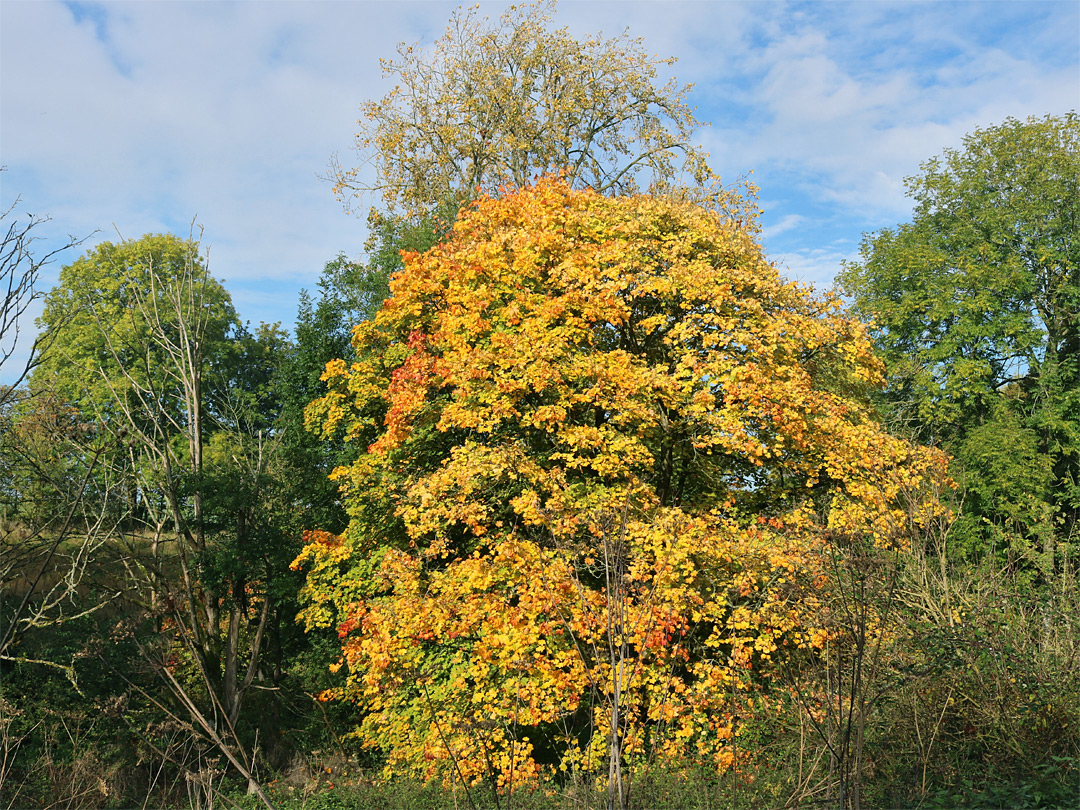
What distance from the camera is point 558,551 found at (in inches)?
381

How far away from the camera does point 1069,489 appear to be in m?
22.4

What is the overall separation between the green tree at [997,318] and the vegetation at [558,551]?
0.26 meters

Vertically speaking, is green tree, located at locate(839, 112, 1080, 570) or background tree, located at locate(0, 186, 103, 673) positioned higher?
green tree, located at locate(839, 112, 1080, 570)

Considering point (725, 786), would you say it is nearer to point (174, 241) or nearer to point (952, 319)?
point (952, 319)

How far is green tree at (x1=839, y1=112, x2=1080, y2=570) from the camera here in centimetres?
2247

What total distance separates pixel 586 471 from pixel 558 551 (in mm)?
4377

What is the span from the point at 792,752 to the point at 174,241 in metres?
29.9

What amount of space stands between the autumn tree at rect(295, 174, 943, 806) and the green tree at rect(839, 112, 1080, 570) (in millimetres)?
9407

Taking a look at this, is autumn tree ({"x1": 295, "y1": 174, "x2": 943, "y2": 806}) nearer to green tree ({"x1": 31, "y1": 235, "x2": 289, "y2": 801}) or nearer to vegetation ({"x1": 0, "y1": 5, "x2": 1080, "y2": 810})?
vegetation ({"x1": 0, "y1": 5, "x2": 1080, "y2": 810})

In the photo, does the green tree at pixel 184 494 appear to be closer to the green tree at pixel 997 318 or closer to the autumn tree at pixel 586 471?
the autumn tree at pixel 586 471

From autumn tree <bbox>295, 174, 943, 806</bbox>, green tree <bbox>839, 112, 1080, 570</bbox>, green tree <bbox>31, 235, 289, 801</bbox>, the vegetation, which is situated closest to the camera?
the vegetation

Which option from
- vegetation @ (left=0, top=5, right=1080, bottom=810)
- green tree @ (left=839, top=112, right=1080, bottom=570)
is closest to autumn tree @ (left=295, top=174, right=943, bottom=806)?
vegetation @ (left=0, top=5, right=1080, bottom=810)

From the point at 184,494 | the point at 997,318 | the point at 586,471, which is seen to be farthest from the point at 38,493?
the point at 997,318

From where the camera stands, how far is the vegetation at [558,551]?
781 cm
